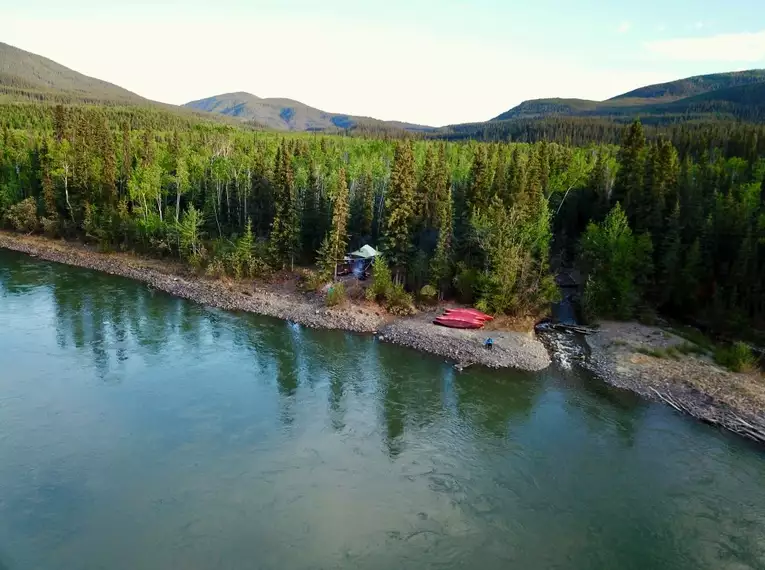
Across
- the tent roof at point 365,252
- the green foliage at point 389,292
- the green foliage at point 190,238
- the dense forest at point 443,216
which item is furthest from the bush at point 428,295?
Answer: the green foliage at point 190,238

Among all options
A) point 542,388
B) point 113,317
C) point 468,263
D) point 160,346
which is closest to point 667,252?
point 468,263

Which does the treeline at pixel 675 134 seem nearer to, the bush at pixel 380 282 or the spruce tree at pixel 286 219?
the bush at pixel 380 282

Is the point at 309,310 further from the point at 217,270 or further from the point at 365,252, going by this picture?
the point at 217,270

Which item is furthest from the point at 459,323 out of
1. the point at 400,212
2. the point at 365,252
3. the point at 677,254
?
the point at 677,254

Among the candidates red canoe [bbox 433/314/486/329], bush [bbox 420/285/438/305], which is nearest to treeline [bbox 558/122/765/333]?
red canoe [bbox 433/314/486/329]

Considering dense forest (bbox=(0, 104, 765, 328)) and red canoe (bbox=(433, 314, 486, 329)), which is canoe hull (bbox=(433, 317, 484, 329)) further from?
dense forest (bbox=(0, 104, 765, 328))
